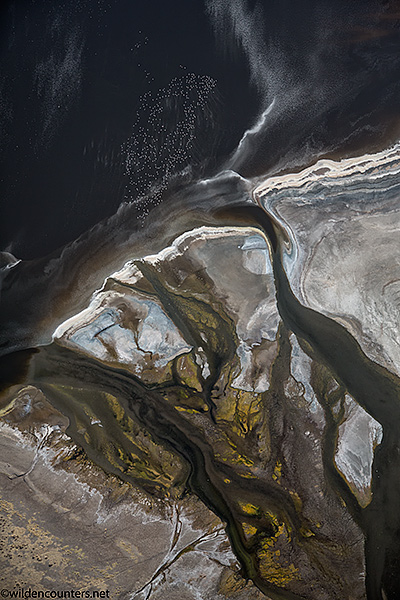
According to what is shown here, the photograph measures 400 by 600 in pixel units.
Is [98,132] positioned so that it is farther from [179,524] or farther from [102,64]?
[179,524]

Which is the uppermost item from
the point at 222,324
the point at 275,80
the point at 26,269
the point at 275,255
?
the point at 275,80

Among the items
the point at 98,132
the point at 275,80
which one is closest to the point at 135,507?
the point at 98,132

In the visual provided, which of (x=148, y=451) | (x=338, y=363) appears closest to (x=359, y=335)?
(x=338, y=363)

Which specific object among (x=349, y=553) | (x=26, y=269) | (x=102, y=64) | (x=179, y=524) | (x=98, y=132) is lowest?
(x=349, y=553)

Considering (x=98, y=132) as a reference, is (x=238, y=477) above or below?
below

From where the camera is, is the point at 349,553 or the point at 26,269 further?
the point at 26,269

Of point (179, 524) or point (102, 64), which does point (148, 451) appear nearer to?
point (179, 524)

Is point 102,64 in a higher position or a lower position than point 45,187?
higher

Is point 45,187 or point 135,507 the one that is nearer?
point 135,507
